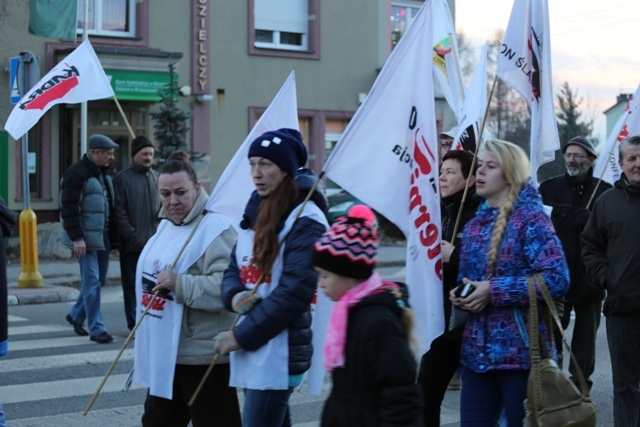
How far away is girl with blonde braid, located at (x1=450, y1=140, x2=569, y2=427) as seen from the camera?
4.70m

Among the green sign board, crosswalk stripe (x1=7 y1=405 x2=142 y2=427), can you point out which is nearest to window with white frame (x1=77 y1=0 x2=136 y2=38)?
the green sign board

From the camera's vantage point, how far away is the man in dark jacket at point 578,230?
8.05 metres

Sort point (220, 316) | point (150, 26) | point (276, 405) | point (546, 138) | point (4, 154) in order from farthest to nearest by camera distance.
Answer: point (150, 26) → point (4, 154) → point (546, 138) → point (220, 316) → point (276, 405)

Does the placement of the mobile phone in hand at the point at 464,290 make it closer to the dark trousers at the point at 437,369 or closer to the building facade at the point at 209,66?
the dark trousers at the point at 437,369

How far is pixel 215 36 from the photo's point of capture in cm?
2391

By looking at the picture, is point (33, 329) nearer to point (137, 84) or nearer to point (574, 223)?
point (574, 223)

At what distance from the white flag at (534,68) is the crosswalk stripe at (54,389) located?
402 centimetres

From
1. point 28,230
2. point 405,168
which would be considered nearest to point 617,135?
point 405,168

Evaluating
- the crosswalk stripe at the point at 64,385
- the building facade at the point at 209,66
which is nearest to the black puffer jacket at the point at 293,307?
the crosswalk stripe at the point at 64,385

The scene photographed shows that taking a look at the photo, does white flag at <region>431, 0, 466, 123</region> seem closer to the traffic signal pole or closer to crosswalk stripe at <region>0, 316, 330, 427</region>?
crosswalk stripe at <region>0, 316, 330, 427</region>

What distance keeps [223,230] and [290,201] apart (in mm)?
617

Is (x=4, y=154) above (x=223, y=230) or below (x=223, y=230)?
above

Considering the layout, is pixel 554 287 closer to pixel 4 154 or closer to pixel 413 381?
pixel 413 381

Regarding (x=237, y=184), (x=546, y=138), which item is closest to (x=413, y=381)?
(x=237, y=184)
